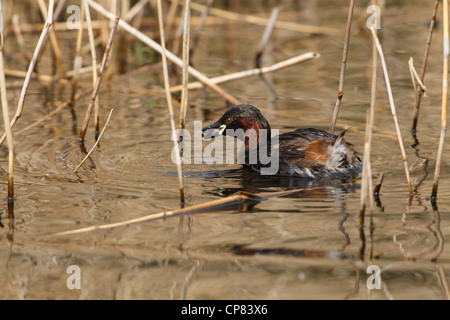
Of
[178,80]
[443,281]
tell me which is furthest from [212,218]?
[178,80]

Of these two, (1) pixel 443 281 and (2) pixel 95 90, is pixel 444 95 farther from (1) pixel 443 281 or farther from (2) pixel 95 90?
(2) pixel 95 90

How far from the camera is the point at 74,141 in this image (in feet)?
22.9

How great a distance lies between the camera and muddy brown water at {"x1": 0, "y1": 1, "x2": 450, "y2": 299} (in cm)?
377

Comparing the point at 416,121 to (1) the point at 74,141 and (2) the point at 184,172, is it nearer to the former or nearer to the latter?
(2) the point at 184,172

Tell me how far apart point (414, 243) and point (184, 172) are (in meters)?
2.36

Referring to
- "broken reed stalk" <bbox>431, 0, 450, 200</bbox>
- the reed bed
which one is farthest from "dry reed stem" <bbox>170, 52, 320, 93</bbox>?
"broken reed stalk" <bbox>431, 0, 450, 200</bbox>

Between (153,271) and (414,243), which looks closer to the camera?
(153,271)

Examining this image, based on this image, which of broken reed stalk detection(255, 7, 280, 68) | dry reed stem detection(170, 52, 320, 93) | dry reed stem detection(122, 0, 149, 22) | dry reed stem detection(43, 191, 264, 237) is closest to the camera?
dry reed stem detection(43, 191, 264, 237)

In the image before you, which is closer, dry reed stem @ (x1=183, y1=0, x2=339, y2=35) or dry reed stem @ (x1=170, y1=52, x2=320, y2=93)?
dry reed stem @ (x1=170, y1=52, x2=320, y2=93)

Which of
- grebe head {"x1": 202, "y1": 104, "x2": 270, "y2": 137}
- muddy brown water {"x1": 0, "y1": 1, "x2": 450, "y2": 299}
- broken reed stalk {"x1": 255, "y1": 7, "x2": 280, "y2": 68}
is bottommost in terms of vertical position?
muddy brown water {"x1": 0, "y1": 1, "x2": 450, "y2": 299}

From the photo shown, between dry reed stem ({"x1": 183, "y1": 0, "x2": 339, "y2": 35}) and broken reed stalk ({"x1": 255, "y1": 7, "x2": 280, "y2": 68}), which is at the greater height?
dry reed stem ({"x1": 183, "y1": 0, "x2": 339, "y2": 35})

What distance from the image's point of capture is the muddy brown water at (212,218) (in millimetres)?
3768

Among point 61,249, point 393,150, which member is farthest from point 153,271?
point 393,150

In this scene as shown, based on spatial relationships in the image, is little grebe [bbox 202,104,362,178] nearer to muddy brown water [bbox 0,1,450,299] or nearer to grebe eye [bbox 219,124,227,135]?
muddy brown water [bbox 0,1,450,299]
